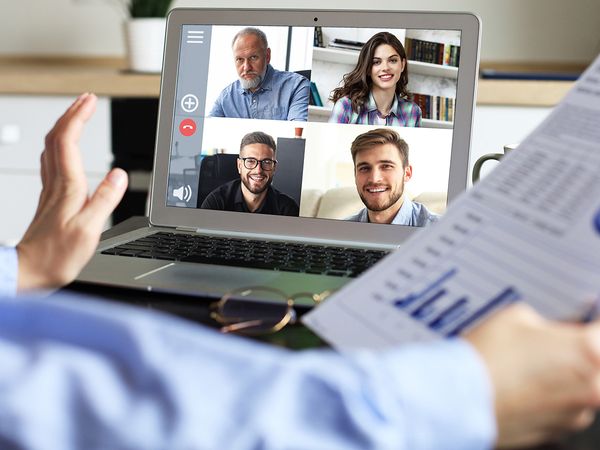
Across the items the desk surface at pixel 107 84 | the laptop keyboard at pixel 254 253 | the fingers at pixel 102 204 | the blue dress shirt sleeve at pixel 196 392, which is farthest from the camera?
the desk surface at pixel 107 84

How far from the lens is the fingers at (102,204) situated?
604 millimetres

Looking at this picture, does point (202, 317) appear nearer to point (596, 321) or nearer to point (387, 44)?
point (596, 321)

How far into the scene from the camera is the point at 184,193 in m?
0.97

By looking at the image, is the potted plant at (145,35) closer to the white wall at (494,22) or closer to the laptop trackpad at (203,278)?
the white wall at (494,22)

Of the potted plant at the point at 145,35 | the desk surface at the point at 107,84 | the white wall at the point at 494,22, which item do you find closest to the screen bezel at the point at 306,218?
the desk surface at the point at 107,84

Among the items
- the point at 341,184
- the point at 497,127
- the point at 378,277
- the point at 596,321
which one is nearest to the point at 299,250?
the point at 341,184

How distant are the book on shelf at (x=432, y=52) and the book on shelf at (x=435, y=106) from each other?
0.04m

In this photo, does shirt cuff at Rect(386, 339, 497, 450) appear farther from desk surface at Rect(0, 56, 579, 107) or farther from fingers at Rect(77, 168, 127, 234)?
desk surface at Rect(0, 56, 579, 107)

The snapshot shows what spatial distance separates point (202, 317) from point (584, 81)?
314mm

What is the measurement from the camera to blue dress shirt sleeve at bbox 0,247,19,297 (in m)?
0.62

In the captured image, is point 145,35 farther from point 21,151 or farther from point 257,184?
point 257,184

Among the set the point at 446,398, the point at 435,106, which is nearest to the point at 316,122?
the point at 435,106

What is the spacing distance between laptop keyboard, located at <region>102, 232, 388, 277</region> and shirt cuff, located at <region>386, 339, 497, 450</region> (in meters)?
0.38

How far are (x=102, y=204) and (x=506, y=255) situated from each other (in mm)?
312
